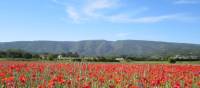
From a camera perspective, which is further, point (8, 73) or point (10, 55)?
point (10, 55)

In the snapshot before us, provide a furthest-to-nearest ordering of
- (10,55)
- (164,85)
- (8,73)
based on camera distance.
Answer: (10,55)
(8,73)
(164,85)

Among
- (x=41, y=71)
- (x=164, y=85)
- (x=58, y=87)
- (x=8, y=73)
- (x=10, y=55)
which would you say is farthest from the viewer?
(x=10, y=55)

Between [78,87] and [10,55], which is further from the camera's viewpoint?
[10,55]

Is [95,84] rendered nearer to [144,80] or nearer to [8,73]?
[144,80]

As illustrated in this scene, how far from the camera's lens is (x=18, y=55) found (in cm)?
6231

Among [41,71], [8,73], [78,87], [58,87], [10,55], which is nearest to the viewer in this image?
[78,87]

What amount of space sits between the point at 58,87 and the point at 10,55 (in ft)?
169

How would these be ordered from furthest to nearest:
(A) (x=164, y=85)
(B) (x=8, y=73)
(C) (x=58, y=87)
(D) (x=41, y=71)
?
(D) (x=41, y=71) < (B) (x=8, y=73) < (A) (x=164, y=85) < (C) (x=58, y=87)

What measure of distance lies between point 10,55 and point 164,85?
51.4 metres

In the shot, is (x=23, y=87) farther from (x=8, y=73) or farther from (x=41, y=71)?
(x=41, y=71)

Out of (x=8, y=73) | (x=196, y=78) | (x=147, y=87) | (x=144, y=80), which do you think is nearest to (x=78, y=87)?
(x=147, y=87)

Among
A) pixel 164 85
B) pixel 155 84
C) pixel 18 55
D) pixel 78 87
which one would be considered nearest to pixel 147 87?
pixel 155 84

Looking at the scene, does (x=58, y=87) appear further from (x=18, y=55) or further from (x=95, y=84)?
(x=18, y=55)

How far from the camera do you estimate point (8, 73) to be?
Answer: 16703 millimetres
